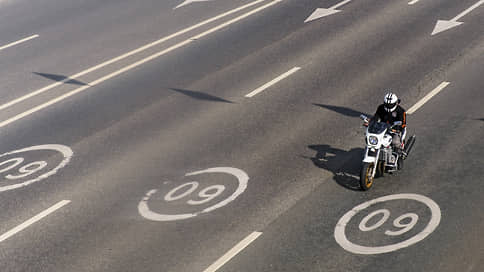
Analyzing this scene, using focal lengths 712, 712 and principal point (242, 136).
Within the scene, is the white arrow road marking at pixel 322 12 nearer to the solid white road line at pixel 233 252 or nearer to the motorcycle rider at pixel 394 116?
the motorcycle rider at pixel 394 116

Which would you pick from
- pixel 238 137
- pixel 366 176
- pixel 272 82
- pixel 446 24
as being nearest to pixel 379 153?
pixel 366 176

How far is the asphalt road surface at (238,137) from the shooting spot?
12109 millimetres

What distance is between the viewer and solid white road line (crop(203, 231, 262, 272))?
11.5 meters

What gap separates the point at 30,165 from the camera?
1566cm

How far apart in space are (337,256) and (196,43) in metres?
12.4

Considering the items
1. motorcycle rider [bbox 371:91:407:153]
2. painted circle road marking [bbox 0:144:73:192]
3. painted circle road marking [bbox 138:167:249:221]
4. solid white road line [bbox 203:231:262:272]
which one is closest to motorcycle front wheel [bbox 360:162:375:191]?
motorcycle rider [bbox 371:91:407:153]

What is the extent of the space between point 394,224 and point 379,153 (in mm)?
2011

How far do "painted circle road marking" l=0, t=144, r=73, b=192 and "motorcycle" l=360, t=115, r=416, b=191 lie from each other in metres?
6.53

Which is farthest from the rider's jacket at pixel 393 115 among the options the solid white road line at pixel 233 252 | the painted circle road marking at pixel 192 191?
the solid white road line at pixel 233 252

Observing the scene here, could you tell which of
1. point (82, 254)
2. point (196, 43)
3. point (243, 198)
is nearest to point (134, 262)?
point (82, 254)

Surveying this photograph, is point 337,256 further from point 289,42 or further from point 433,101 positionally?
point 289,42

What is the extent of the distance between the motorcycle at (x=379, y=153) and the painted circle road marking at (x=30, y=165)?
6534 millimetres

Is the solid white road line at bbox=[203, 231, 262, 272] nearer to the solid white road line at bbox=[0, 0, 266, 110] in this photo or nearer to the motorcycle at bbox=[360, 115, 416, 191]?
the motorcycle at bbox=[360, 115, 416, 191]

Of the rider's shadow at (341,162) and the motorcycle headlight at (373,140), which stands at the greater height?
the motorcycle headlight at (373,140)
